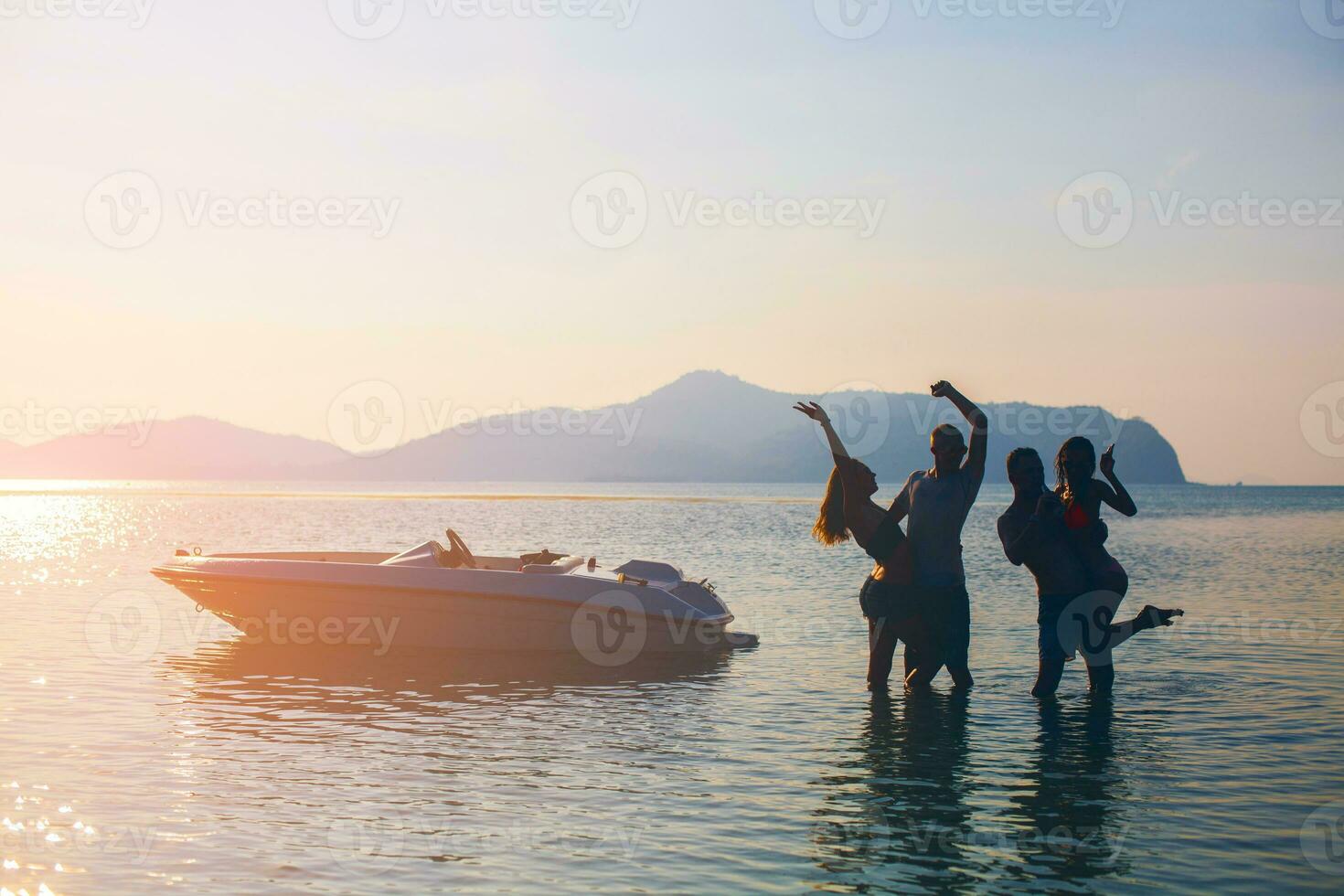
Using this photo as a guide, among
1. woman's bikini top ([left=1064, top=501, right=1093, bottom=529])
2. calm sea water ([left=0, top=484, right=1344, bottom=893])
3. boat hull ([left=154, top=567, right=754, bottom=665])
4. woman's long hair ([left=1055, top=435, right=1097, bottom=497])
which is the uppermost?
woman's long hair ([left=1055, top=435, right=1097, bottom=497])

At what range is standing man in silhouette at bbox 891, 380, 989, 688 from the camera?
1086 centimetres

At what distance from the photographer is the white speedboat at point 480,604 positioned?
16766 millimetres

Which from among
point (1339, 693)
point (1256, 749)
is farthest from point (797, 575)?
point (1256, 749)

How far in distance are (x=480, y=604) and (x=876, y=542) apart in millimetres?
7591

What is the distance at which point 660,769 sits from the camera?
10.4 meters

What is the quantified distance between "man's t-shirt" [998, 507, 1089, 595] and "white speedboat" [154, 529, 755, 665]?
6.65m

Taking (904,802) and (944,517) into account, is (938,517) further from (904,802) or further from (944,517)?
(904,802)

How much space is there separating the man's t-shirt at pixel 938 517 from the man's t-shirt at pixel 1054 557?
1.67 ft

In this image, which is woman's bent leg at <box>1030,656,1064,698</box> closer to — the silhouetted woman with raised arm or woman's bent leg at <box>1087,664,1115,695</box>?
woman's bent leg at <box>1087,664,1115,695</box>

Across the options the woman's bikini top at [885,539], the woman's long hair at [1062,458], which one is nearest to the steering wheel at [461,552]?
the woman's bikini top at [885,539]

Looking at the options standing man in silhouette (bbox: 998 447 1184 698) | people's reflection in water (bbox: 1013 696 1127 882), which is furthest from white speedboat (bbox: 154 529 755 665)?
standing man in silhouette (bbox: 998 447 1184 698)

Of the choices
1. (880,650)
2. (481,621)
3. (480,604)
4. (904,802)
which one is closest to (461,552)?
(480,604)

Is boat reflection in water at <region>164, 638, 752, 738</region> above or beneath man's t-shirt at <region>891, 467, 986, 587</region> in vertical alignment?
beneath

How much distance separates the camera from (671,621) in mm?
16859
